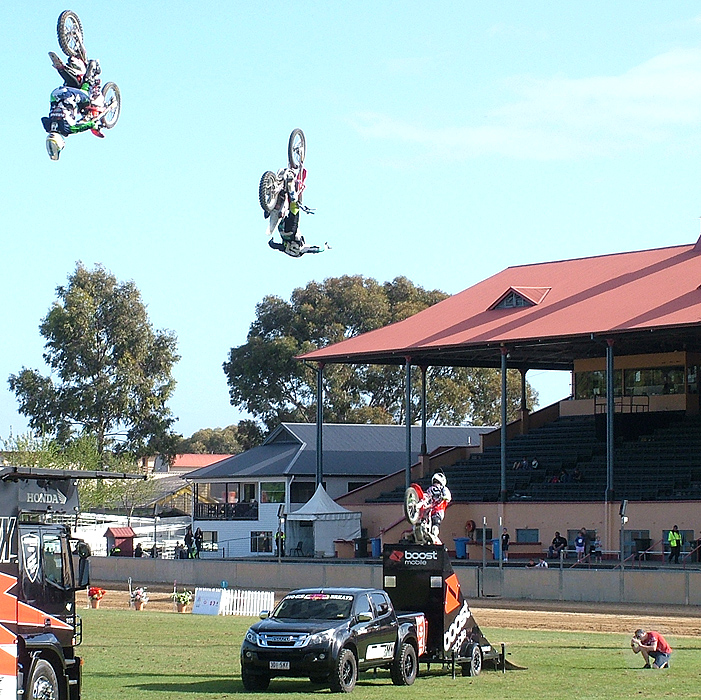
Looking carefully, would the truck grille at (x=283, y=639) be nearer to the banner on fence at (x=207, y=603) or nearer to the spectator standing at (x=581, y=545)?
the banner on fence at (x=207, y=603)

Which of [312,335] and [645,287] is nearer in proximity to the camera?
[645,287]

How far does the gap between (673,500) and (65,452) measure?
44712mm

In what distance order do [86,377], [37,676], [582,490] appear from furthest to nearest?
[86,377]
[582,490]
[37,676]

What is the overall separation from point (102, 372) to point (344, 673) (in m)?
72.4

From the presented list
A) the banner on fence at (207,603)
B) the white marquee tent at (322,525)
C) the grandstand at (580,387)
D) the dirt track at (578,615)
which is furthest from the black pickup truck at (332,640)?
the white marquee tent at (322,525)

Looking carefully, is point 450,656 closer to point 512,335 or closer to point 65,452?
point 512,335

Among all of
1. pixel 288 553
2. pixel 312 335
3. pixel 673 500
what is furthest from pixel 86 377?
pixel 673 500

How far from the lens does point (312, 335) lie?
307ft

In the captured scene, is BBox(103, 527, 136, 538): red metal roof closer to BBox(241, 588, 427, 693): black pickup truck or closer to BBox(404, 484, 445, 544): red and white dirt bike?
BBox(404, 484, 445, 544): red and white dirt bike

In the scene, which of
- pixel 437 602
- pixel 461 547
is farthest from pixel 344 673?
pixel 461 547

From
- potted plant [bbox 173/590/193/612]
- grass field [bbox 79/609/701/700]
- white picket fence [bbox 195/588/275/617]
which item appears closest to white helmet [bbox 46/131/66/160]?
grass field [bbox 79/609/701/700]

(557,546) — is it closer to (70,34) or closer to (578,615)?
(578,615)

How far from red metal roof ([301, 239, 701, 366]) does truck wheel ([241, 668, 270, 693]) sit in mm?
30056

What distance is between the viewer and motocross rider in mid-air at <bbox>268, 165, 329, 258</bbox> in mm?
28391
